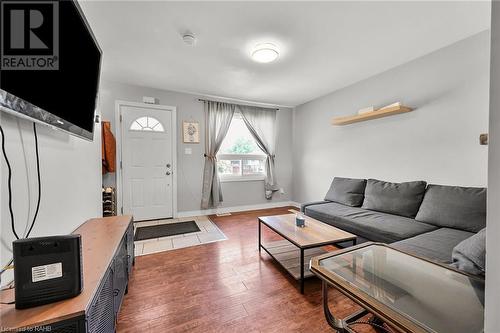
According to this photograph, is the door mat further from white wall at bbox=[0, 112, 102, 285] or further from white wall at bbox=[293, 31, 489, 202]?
white wall at bbox=[293, 31, 489, 202]

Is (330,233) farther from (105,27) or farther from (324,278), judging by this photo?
(105,27)

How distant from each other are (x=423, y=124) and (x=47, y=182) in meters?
3.75

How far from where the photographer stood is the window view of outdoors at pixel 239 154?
14.1ft

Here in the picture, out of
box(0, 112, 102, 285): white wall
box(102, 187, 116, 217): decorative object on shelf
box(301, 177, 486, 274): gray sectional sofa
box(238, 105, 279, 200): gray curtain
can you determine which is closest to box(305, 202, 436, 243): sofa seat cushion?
box(301, 177, 486, 274): gray sectional sofa

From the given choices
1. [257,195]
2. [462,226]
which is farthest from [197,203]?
[462,226]

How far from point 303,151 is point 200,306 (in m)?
3.73

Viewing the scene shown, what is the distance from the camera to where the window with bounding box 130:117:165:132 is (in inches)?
140

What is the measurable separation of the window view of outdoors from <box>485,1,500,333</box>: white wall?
12.8 ft

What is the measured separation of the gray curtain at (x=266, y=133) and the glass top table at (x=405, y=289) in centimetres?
333

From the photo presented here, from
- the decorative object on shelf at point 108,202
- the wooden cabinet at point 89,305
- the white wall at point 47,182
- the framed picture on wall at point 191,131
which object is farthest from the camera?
the framed picture on wall at point 191,131

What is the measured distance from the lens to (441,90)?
7.77 ft

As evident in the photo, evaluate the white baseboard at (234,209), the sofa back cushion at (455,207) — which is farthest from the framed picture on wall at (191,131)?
the sofa back cushion at (455,207)

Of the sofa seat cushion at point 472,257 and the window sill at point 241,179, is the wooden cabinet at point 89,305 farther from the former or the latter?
the window sill at point 241,179

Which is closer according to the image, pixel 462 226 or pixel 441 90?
pixel 462 226
